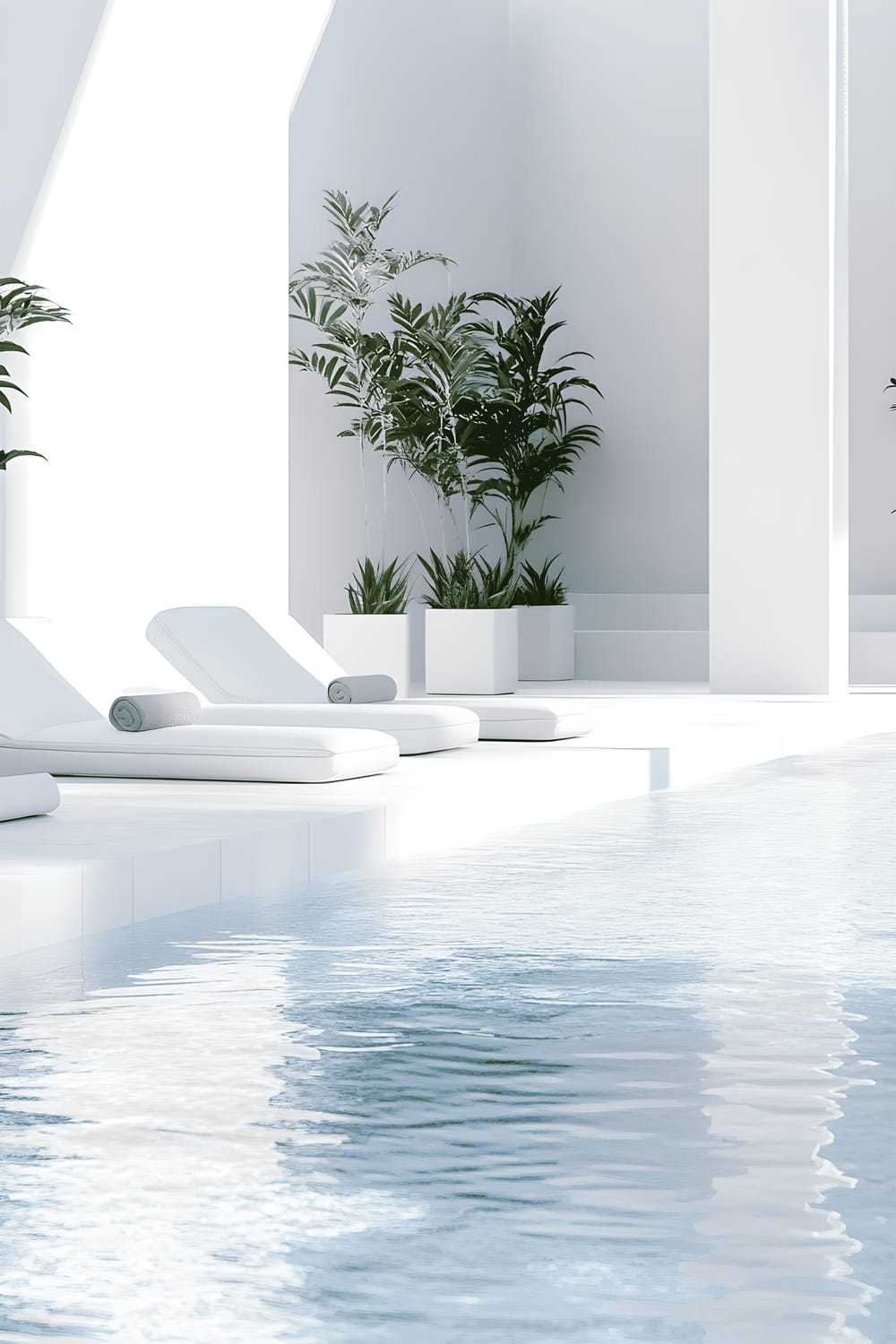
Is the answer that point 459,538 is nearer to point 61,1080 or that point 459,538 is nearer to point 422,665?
point 422,665

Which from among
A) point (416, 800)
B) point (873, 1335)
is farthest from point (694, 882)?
point (873, 1335)

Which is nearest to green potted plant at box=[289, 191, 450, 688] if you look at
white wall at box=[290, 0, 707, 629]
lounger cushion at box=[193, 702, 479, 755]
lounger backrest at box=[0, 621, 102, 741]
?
white wall at box=[290, 0, 707, 629]

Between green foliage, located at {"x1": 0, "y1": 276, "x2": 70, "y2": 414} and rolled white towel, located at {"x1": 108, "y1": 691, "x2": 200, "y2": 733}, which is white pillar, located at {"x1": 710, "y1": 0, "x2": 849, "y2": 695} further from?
rolled white towel, located at {"x1": 108, "y1": 691, "x2": 200, "y2": 733}

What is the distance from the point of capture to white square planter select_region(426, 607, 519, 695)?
1191 centimetres

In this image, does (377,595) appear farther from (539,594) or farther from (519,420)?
Answer: (519,420)

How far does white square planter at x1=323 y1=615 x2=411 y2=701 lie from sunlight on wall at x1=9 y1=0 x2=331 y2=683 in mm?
2129

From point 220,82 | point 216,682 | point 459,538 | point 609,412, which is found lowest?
point 216,682

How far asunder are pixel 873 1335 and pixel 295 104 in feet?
37.8

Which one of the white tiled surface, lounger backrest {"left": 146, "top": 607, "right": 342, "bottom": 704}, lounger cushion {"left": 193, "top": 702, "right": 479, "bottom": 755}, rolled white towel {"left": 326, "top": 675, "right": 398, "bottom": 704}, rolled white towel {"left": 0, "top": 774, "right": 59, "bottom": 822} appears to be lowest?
the white tiled surface

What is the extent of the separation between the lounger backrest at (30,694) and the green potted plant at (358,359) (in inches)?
197

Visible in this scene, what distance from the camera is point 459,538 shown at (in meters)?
14.4

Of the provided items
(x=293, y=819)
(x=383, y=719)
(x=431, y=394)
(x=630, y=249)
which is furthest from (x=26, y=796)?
Result: (x=630, y=249)

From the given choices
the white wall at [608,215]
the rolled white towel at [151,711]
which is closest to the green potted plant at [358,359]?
the white wall at [608,215]

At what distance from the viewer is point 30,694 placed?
661 centimetres
